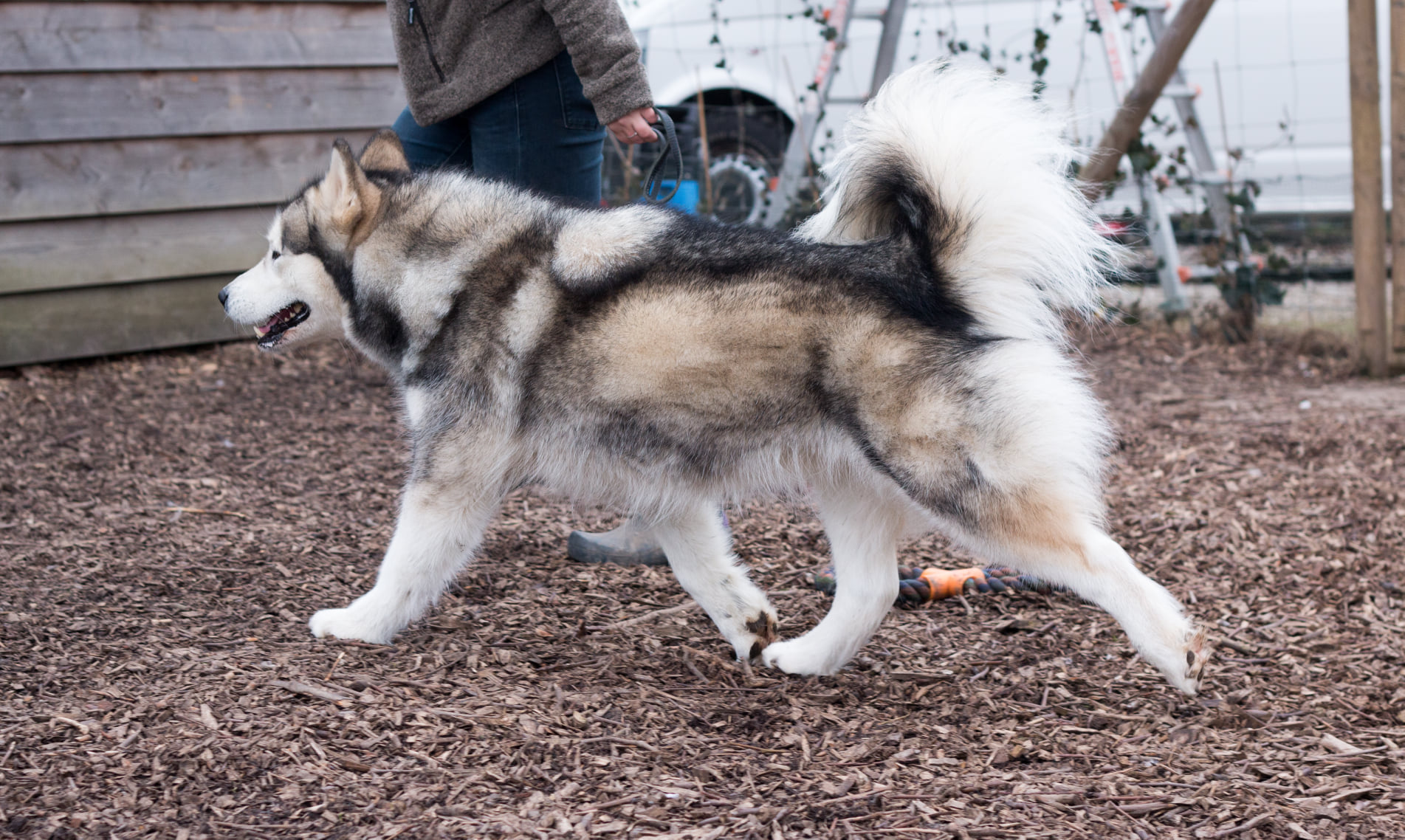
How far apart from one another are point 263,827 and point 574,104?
218cm

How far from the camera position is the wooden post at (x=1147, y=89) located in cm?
575

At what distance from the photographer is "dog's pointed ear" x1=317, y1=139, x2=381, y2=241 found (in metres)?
3.00

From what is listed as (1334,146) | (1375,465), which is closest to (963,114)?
(1375,465)

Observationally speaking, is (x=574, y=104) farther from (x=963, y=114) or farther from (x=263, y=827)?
(x=263, y=827)

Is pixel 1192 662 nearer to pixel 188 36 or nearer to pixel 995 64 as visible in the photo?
pixel 995 64

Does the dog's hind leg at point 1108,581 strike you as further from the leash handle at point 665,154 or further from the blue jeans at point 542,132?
the blue jeans at point 542,132

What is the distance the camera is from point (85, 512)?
4156 mm

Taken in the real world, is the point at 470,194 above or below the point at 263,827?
above

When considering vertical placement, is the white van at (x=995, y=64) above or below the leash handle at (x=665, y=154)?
below

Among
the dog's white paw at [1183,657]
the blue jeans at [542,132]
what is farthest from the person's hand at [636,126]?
the dog's white paw at [1183,657]

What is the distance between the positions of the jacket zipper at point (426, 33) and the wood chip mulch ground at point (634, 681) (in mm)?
1475

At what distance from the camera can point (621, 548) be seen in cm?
381

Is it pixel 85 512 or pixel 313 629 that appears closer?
pixel 313 629

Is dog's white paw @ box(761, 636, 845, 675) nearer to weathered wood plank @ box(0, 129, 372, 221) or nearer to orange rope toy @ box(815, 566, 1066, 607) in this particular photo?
orange rope toy @ box(815, 566, 1066, 607)
